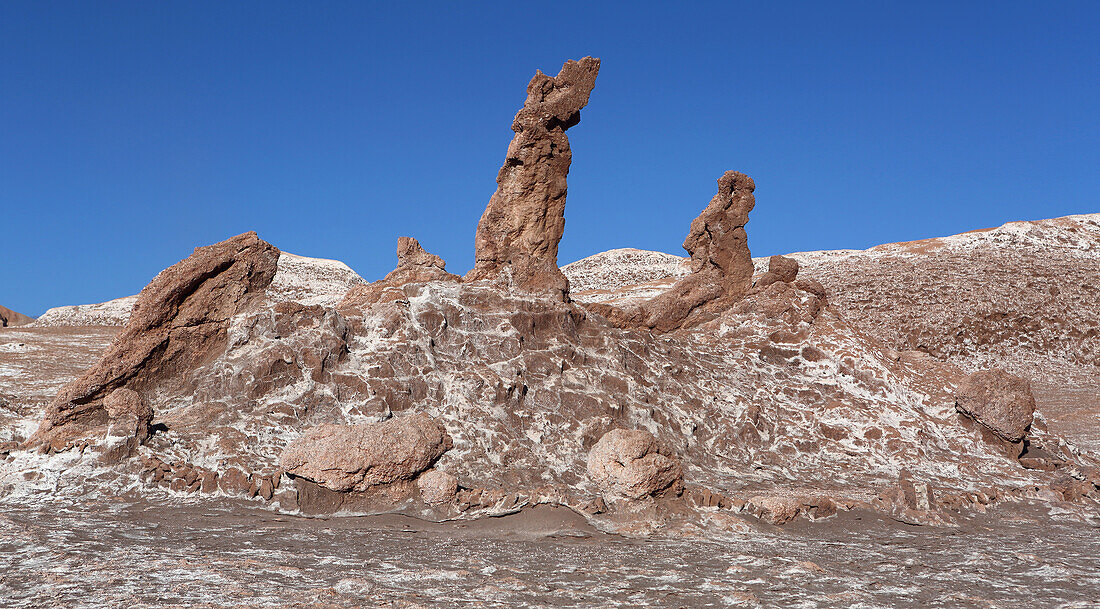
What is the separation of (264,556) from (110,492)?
122 inches

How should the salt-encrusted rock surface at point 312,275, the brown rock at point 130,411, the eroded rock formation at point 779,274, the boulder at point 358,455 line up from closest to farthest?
the boulder at point 358,455 → the brown rock at point 130,411 → the eroded rock formation at point 779,274 → the salt-encrusted rock surface at point 312,275

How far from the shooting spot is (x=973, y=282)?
4309cm

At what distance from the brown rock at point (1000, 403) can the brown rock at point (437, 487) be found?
31.7 feet

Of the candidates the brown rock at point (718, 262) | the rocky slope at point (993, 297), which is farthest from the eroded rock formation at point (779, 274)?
the rocky slope at point (993, 297)

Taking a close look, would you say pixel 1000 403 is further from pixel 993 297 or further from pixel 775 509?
pixel 993 297

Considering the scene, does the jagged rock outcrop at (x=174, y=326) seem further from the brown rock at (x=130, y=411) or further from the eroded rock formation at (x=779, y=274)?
the eroded rock formation at (x=779, y=274)

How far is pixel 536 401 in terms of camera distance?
12516mm

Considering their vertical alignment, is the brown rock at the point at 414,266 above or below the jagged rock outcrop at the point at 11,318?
below

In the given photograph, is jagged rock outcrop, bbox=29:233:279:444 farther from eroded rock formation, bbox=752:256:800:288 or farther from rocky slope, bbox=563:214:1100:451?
rocky slope, bbox=563:214:1100:451

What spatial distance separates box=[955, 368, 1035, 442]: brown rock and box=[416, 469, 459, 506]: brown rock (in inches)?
380

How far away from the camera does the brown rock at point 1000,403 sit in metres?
13.8

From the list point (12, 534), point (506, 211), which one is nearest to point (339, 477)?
point (12, 534)

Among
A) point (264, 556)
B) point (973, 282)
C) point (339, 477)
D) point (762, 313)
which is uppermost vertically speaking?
point (973, 282)

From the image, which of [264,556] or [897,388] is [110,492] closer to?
[264,556]
